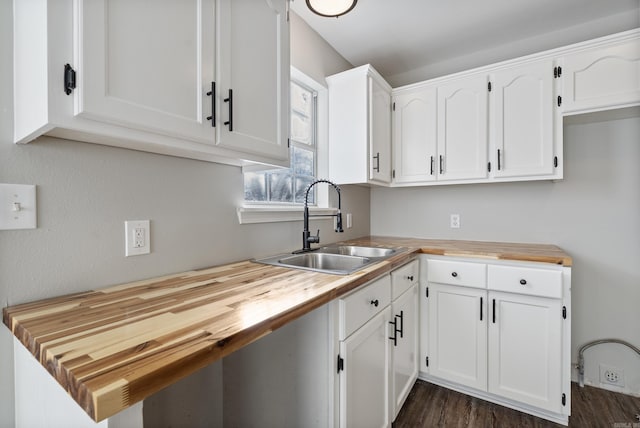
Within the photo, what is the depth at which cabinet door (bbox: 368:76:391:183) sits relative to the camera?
7.03ft

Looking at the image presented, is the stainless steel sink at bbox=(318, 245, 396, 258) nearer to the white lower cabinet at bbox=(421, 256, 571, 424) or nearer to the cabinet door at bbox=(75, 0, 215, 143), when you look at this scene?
the white lower cabinet at bbox=(421, 256, 571, 424)

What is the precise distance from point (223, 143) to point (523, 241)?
2.25m

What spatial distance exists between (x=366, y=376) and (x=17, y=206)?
51.0 inches

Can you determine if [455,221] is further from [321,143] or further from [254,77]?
[254,77]

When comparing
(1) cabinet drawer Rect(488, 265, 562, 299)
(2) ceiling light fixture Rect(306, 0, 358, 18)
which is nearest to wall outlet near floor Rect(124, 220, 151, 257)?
(2) ceiling light fixture Rect(306, 0, 358, 18)

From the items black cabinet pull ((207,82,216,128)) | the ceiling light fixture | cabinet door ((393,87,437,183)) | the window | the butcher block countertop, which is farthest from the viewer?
cabinet door ((393,87,437,183))

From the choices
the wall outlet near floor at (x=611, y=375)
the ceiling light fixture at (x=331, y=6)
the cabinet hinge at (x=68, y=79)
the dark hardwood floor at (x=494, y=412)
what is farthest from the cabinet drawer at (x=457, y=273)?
the cabinet hinge at (x=68, y=79)

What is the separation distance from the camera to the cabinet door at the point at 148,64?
0.71 metres

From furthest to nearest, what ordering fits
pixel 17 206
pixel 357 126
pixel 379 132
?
pixel 379 132, pixel 357 126, pixel 17 206

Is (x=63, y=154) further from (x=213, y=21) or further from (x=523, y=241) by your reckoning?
(x=523, y=241)

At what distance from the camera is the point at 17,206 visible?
2.64 ft

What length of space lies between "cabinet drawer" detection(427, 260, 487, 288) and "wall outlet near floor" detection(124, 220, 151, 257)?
1630 mm

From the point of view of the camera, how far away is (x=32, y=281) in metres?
0.84

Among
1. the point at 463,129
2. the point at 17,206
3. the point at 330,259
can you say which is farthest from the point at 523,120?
the point at 17,206
